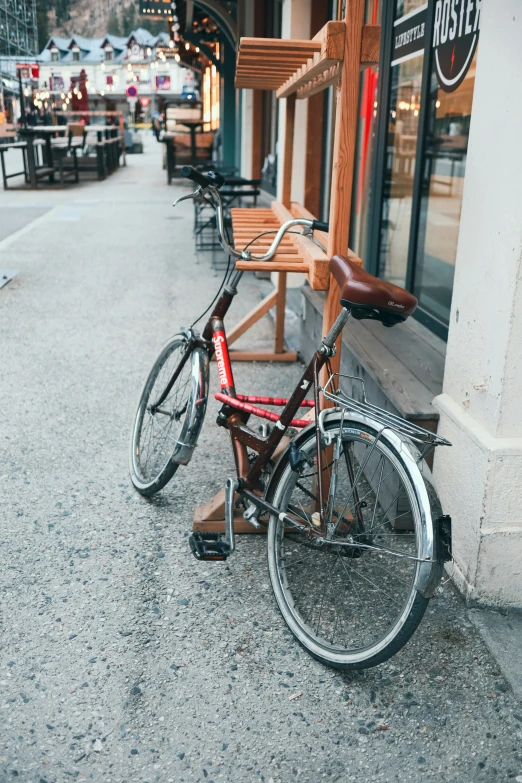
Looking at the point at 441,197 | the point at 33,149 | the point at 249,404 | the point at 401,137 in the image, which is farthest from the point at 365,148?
the point at 33,149

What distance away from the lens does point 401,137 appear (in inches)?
191

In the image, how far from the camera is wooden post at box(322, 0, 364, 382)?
270 centimetres

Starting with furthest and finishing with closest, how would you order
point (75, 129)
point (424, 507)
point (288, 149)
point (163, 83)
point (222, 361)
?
point (163, 83)
point (75, 129)
point (288, 149)
point (222, 361)
point (424, 507)

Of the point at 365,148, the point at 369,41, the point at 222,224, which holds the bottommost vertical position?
the point at 222,224

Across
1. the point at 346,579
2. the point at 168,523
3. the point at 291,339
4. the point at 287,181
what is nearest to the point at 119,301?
the point at 291,339

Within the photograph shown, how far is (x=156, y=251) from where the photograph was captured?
400 inches

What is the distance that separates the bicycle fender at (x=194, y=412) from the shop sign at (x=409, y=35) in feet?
8.14

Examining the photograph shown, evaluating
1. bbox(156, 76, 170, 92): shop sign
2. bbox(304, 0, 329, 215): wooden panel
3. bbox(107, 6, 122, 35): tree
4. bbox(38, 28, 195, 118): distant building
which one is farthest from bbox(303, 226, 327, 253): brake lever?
bbox(107, 6, 122, 35): tree

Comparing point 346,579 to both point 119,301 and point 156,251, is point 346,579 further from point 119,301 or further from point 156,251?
point 156,251

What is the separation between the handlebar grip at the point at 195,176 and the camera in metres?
2.88

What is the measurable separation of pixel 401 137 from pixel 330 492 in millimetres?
3136

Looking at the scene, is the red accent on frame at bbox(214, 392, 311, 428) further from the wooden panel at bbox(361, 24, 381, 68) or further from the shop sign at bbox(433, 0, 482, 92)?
the shop sign at bbox(433, 0, 482, 92)

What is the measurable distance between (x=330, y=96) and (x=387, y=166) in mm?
2040

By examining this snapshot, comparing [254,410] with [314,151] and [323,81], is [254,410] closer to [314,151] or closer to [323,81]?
A: [323,81]
